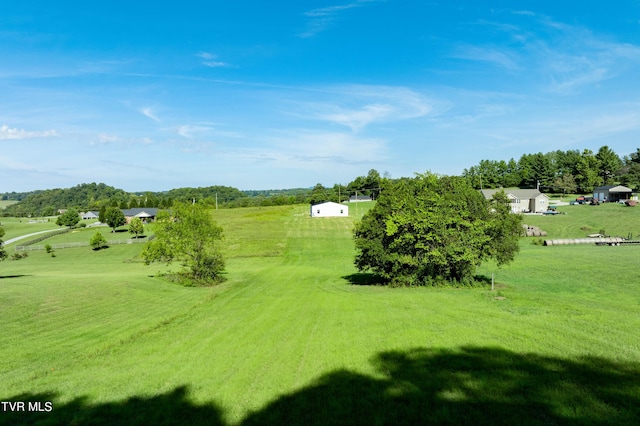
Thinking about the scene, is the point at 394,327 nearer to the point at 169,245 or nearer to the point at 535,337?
the point at 535,337

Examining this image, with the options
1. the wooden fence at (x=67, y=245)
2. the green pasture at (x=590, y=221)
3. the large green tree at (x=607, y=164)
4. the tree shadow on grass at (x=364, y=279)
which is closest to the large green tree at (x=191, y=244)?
the tree shadow on grass at (x=364, y=279)

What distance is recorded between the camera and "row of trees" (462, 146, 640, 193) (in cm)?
11375

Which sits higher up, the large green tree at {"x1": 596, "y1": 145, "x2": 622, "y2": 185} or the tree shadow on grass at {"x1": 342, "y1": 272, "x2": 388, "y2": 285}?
the large green tree at {"x1": 596, "y1": 145, "x2": 622, "y2": 185}

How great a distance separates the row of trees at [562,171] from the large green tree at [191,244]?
84.3 m

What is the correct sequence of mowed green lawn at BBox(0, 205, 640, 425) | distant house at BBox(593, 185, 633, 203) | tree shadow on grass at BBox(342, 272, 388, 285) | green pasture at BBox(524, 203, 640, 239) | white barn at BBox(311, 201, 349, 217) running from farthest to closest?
1. white barn at BBox(311, 201, 349, 217)
2. distant house at BBox(593, 185, 633, 203)
3. green pasture at BBox(524, 203, 640, 239)
4. tree shadow on grass at BBox(342, 272, 388, 285)
5. mowed green lawn at BBox(0, 205, 640, 425)

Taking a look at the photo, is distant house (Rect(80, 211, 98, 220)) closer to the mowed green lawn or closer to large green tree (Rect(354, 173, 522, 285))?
the mowed green lawn

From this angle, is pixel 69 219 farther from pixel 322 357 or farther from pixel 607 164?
pixel 607 164

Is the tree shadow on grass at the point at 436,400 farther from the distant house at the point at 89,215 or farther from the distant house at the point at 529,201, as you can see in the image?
the distant house at the point at 89,215

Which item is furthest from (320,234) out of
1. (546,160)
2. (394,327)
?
(546,160)

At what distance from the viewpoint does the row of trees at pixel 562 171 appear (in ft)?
373

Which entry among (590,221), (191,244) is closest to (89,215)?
(191,244)

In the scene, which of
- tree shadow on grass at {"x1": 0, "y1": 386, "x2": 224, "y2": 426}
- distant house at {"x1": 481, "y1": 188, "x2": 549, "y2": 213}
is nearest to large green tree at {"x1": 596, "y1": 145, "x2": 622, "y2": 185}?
distant house at {"x1": 481, "y1": 188, "x2": 549, "y2": 213}

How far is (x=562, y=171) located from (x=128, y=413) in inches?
6331

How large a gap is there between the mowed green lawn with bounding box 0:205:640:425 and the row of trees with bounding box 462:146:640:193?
92.6 meters
